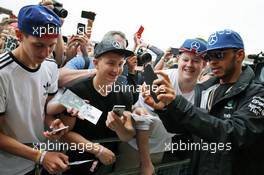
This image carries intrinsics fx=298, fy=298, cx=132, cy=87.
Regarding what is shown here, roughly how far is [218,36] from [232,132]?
424 millimetres

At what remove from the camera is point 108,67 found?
1.33 metres

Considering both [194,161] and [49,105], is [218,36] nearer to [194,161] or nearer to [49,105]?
[194,161]

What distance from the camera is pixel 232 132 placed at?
110cm

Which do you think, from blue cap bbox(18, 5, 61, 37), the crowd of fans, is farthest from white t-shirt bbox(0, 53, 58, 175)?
blue cap bbox(18, 5, 61, 37)

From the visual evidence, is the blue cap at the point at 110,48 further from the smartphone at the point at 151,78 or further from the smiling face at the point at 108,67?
the smartphone at the point at 151,78

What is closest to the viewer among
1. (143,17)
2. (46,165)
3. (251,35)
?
(46,165)

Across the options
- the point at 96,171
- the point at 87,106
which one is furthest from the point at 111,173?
the point at 87,106

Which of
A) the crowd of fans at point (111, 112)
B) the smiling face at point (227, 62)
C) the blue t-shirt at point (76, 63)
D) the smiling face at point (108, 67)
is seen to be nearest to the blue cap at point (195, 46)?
the crowd of fans at point (111, 112)

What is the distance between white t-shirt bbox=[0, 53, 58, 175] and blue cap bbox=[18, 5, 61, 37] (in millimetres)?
120

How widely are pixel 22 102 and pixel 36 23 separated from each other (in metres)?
0.29

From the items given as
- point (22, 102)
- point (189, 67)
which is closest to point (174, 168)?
point (189, 67)

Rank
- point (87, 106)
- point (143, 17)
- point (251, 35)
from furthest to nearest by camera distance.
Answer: point (143, 17), point (251, 35), point (87, 106)

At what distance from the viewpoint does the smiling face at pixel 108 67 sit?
1.32 m

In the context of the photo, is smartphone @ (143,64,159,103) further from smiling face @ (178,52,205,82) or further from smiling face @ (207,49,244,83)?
smiling face @ (178,52,205,82)
